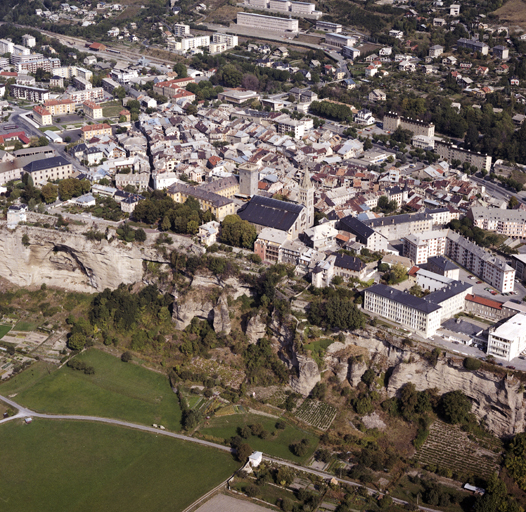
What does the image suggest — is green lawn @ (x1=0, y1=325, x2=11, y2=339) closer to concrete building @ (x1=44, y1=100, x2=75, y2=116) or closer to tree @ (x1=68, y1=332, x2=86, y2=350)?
tree @ (x1=68, y1=332, x2=86, y2=350)

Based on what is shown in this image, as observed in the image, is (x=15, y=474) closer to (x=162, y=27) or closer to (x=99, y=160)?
(x=99, y=160)

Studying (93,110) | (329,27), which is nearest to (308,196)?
(93,110)

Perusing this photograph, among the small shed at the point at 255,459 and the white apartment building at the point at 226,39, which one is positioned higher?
the white apartment building at the point at 226,39

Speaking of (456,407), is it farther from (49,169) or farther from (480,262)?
(49,169)

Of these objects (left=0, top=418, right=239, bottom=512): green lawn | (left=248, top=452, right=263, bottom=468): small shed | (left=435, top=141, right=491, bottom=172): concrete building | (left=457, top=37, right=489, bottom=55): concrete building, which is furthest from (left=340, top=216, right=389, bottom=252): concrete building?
(left=457, top=37, right=489, bottom=55): concrete building

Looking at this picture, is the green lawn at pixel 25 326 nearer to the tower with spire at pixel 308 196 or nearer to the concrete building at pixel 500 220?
the tower with spire at pixel 308 196

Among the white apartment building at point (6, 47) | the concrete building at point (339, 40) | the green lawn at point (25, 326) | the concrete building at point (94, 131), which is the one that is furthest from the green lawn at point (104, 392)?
the white apartment building at point (6, 47)
